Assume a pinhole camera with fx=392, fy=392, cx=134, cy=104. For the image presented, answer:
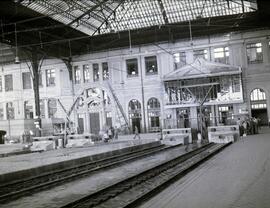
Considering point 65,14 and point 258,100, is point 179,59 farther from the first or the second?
point 65,14

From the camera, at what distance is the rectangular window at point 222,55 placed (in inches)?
1356

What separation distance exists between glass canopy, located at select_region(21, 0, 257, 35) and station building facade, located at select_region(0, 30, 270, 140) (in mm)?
2402

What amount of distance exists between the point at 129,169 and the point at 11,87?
29758mm

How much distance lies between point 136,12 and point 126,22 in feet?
5.43

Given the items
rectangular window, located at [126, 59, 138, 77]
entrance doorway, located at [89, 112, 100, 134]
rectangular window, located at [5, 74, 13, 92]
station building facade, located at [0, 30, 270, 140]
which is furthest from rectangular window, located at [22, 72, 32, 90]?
rectangular window, located at [126, 59, 138, 77]

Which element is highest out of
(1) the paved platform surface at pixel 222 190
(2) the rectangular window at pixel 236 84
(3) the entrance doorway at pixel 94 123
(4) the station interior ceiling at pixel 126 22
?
(4) the station interior ceiling at pixel 126 22

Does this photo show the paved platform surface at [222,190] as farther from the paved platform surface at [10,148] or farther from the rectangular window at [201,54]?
the rectangular window at [201,54]

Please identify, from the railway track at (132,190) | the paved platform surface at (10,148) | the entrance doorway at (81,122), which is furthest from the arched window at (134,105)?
the railway track at (132,190)

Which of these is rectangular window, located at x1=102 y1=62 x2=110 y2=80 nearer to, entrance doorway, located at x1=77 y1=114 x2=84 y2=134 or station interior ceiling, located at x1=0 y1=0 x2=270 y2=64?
station interior ceiling, located at x1=0 y1=0 x2=270 y2=64

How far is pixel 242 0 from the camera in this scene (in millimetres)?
29172

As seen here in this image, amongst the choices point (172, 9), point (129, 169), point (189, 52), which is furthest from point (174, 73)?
point (129, 169)

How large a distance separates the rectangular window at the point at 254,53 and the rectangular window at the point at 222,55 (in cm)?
188

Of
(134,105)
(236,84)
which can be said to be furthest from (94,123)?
(236,84)

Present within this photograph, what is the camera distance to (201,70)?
32469mm
